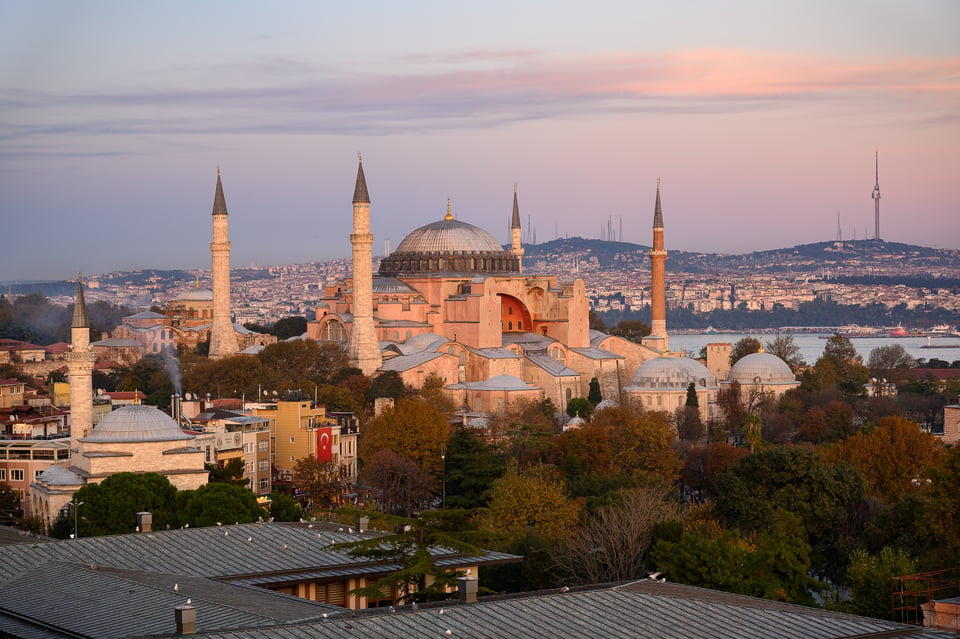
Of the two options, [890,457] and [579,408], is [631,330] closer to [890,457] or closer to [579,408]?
[579,408]

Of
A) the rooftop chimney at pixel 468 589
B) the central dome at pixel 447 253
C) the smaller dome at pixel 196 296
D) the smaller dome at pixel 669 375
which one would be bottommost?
the rooftop chimney at pixel 468 589

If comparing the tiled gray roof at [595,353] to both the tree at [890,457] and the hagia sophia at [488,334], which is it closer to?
the hagia sophia at [488,334]

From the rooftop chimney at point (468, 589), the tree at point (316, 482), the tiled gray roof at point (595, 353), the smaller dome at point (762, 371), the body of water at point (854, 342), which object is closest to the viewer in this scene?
the rooftop chimney at point (468, 589)

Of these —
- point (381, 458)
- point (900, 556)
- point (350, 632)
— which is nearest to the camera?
point (350, 632)

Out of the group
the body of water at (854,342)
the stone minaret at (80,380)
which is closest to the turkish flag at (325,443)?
the stone minaret at (80,380)

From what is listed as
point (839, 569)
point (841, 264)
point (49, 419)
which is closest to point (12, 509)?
point (49, 419)

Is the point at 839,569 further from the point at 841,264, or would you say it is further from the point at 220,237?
the point at 841,264
